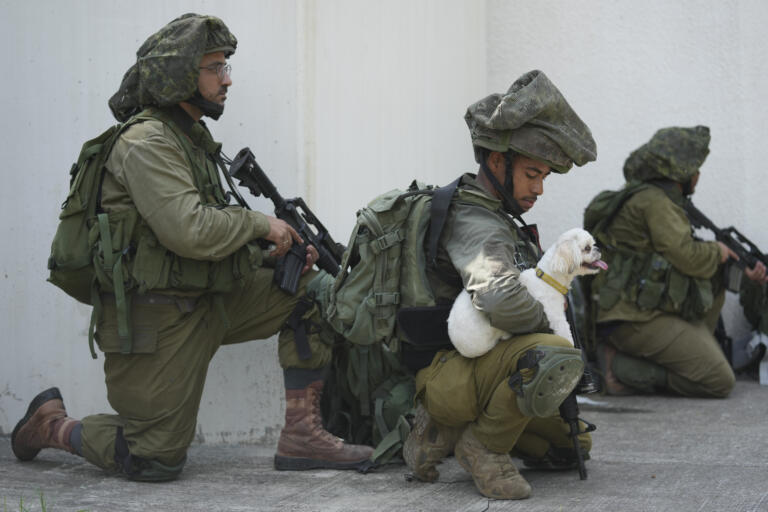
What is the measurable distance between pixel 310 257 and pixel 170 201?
73cm

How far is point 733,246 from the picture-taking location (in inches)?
234

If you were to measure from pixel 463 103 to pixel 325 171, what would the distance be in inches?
59.6

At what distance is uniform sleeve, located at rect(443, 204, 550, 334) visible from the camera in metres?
3.08

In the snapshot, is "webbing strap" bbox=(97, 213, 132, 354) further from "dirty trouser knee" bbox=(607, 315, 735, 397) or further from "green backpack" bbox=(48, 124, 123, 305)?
"dirty trouser knee" bbox=(607, 315, 735, 397)

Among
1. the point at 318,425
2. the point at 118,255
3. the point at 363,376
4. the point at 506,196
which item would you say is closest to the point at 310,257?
the point at 363,376

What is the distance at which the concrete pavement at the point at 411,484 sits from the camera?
10.6 feet

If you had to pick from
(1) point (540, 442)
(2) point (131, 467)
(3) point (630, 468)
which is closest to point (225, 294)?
(2) point (131, 467)

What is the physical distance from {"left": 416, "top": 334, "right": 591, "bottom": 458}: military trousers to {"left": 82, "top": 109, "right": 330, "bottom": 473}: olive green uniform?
902 mm

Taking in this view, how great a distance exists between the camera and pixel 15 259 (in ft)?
14.7

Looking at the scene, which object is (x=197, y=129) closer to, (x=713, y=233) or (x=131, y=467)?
(x=131, y=467)

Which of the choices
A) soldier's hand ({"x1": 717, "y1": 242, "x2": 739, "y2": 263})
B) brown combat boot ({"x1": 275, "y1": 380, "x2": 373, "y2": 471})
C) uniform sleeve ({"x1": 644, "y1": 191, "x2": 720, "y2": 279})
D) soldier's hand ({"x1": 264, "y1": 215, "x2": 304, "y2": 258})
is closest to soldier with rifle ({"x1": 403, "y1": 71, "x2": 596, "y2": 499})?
brown combat boot ({"x1": 275, "y1": 380, "x2": 373, "y2": 471})

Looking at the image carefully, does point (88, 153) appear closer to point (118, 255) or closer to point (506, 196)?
point (118, 255)

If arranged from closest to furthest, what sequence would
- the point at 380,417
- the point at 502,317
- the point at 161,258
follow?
the point at 502,317, the point at 161,258, the point at 380,417

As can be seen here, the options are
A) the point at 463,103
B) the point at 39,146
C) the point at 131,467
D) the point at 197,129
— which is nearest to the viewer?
the point at 131,467
